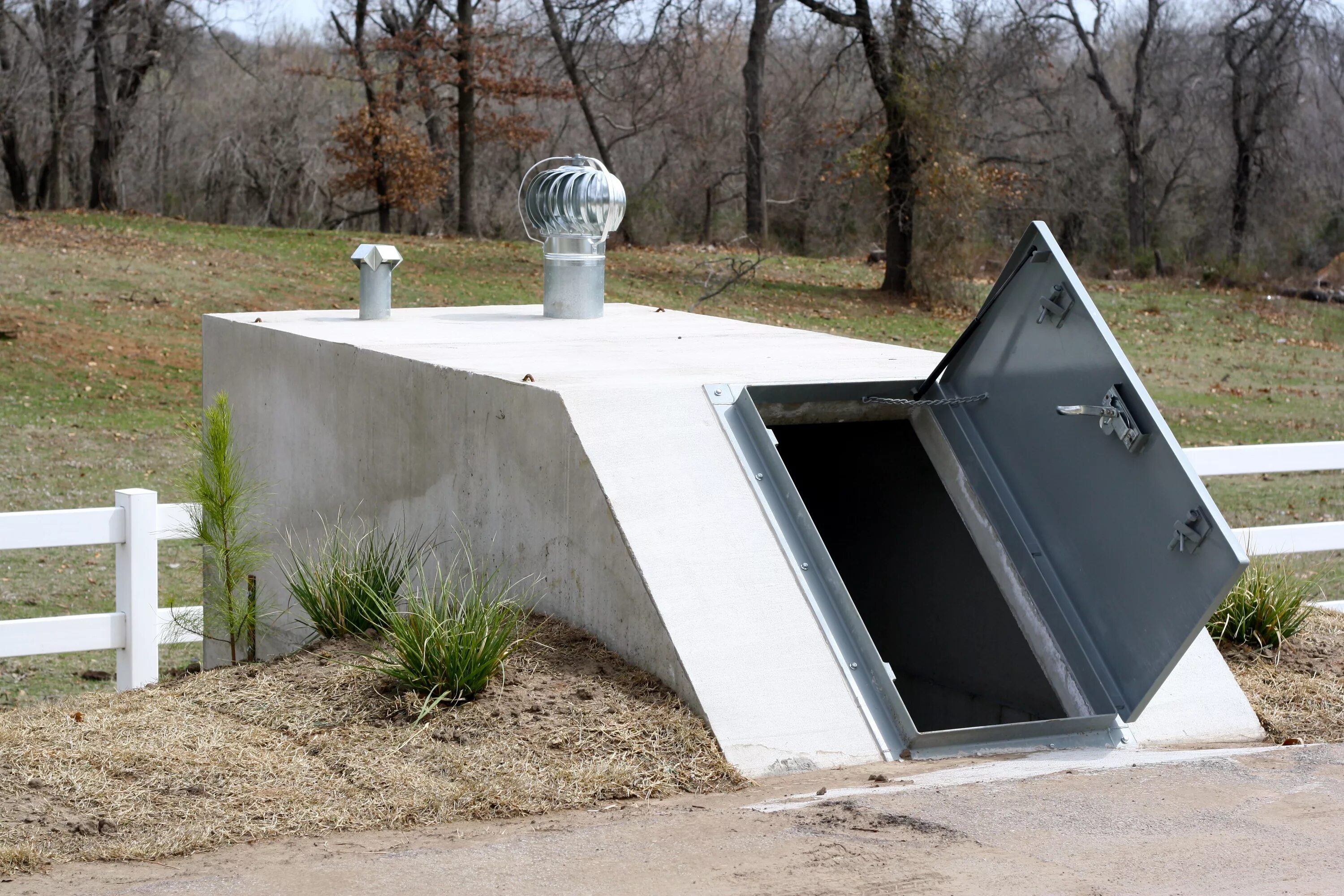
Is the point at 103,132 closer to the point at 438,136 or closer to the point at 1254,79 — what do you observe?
the point at 438,136

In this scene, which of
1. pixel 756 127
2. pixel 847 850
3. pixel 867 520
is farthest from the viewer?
pixel 756 127

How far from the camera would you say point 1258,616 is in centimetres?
582

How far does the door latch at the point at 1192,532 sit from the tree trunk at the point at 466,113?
32.0m

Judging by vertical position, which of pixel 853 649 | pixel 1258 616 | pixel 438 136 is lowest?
pixel 1258 616

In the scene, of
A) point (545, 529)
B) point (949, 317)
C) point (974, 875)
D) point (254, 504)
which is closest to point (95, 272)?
point (949, 317)

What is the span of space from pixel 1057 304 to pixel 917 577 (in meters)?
2.00

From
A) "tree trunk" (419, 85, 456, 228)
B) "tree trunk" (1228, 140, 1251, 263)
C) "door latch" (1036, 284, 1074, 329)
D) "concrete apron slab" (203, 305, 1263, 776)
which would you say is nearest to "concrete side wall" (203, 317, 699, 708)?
"concrete apron slab" (203, 305, 1263, 776)

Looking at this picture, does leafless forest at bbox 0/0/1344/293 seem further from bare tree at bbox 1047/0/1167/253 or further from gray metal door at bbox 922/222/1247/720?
gray metal door at bbox 922/222/1247/720

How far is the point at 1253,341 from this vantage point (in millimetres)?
27109

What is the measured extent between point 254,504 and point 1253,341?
23.2 m

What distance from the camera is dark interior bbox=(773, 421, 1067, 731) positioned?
6102 millimetres

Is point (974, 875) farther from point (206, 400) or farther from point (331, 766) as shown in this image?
point (206, 400)

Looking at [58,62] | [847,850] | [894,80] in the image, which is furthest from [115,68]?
[847,850]

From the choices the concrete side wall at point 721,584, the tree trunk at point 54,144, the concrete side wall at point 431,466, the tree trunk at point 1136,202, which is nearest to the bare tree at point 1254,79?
the tree trunk at point 1136,202
